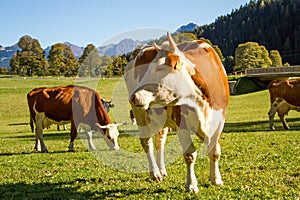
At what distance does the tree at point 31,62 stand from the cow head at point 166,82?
9049 cm

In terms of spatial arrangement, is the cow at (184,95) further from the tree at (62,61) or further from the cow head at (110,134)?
the tree at (62,61)

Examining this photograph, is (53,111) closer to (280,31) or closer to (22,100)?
(22,100)

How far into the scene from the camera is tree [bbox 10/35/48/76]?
302 ft

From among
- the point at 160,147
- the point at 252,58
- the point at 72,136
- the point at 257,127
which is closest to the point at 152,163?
the point at 160,147

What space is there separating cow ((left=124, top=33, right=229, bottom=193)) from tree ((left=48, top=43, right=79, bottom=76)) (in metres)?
81.7

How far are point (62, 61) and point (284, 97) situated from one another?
8026cm

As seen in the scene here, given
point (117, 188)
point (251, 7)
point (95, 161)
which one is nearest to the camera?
point (117, 188)

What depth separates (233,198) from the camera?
5660 mm

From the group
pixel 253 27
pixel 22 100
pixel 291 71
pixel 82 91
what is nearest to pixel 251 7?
pixel 253 27

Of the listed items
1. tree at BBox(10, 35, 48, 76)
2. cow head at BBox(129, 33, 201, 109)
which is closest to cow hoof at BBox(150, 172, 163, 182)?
cow head at BBox(129, 33, 201, 109)

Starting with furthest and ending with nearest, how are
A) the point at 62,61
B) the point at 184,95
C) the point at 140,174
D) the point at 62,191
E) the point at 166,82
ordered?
the point at 62,61, the point at 140,174, the point at 62,191, the point at 184,95, the point at 166,82

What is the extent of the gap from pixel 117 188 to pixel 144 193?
28.5 inches

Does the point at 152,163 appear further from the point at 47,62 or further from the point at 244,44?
the point at 244,44

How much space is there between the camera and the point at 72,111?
44.2ft
